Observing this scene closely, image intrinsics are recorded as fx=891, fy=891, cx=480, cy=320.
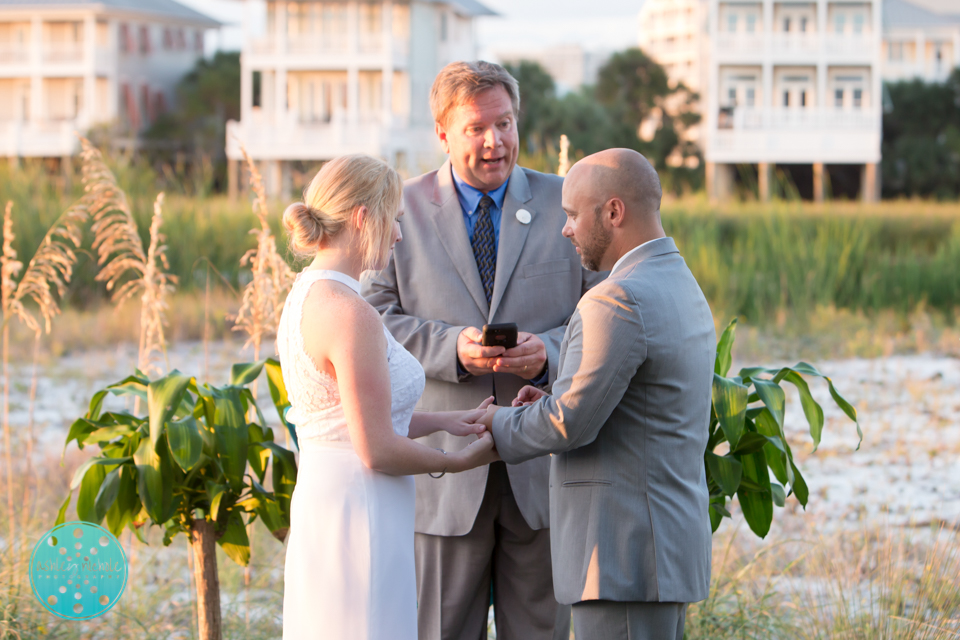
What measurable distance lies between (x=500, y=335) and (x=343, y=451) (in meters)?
0.61

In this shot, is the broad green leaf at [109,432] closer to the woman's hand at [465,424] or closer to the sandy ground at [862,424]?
the woman's hand at [465,424]

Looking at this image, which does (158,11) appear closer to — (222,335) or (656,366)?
(222,335)

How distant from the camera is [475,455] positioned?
244cm

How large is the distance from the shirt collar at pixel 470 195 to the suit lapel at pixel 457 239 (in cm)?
4

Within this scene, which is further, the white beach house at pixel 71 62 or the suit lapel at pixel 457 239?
the white beach house at pixel 71 62

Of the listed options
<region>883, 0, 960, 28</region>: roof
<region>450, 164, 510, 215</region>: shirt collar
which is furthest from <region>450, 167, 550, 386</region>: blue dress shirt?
<region>883, 0, 960, 28</region>: roof

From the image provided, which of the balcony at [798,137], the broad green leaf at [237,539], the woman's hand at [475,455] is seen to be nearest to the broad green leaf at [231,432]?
the broad green leaf at [237,539]

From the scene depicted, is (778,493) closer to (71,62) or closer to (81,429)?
(81,429)

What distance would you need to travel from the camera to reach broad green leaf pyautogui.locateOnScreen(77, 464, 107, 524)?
292cm

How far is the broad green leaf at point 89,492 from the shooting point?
9.57ft

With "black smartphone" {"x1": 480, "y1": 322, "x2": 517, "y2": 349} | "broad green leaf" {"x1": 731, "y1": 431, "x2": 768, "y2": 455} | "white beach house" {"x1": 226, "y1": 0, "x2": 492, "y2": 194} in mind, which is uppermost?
"white beach house" {"x1": 226, "y1": 0, "x2": 492, "y2": 194}

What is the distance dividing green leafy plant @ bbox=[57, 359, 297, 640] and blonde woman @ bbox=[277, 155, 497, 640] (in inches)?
25.1

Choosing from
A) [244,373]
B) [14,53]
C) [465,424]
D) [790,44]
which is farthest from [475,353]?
[14,53]

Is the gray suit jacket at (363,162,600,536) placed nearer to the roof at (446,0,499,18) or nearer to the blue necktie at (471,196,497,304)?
the blue necktie at (471,196,497,304)
